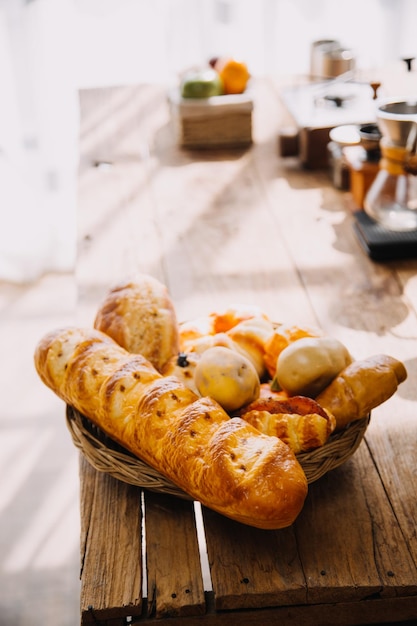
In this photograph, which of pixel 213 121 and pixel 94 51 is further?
pixel 94 51

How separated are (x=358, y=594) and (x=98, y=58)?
2739 millimetres

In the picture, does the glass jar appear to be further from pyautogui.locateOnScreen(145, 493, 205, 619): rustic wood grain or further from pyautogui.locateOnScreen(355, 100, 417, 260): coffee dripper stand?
pyautogui.locateOnScreen(145, 493, 205, 619): rustic wood grain

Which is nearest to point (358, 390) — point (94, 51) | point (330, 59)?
point (330, 59)

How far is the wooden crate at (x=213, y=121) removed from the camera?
209 centimetres

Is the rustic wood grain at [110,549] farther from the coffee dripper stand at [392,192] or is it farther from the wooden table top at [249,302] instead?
the coffee dripper stand at [392,192]

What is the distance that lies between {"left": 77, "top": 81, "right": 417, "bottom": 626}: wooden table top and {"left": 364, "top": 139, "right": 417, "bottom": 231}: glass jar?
0.09m

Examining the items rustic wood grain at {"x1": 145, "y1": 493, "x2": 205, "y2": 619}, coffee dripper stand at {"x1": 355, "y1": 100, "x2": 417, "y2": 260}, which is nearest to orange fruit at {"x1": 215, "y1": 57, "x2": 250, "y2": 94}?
coffee dripper stand at {"x1": 355, "y1": 100, "x2": 417, "y2": 260}

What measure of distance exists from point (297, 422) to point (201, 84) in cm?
137

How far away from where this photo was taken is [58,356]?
1051mm

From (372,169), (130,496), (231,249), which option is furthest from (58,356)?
(372,169)

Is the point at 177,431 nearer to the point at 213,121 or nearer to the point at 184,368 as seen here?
the point at 184,368

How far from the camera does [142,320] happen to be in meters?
1.12

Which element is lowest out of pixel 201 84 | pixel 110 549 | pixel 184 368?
pixel 110 549

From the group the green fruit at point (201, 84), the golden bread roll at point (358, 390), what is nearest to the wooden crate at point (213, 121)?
the green fruit at point (201, 84)
